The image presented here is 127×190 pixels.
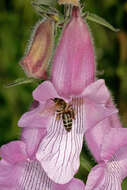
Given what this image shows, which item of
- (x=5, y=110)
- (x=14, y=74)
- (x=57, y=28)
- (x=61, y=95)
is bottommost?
(x=5, y=110)

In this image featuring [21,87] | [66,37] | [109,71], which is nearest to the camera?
[66,37]

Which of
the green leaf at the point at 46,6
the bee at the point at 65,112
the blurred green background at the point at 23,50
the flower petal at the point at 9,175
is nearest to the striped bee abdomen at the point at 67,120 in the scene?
the bee at the point at 65,112

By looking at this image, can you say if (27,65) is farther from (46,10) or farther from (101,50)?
(101,50)

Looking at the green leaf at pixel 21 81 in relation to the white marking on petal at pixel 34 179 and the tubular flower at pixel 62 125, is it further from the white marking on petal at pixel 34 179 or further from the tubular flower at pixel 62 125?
the white marking on petal at pixel 34 179

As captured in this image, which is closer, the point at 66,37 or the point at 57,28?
the point at 66,37

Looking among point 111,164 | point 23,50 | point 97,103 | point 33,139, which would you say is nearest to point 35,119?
point 33,139

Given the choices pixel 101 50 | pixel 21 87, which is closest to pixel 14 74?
pixel 21 87

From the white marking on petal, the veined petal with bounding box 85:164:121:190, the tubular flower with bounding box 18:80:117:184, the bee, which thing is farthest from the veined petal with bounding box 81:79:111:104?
the white marking on petal

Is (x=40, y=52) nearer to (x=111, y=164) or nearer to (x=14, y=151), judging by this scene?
(x=14, y=151)
